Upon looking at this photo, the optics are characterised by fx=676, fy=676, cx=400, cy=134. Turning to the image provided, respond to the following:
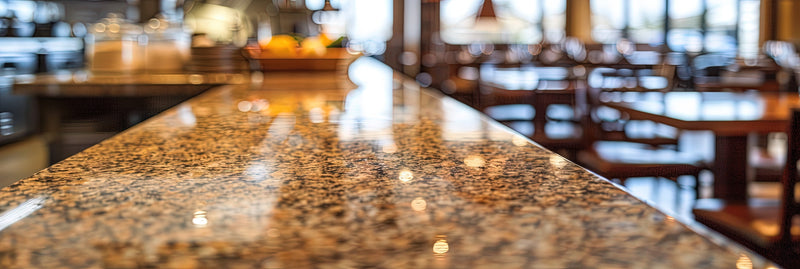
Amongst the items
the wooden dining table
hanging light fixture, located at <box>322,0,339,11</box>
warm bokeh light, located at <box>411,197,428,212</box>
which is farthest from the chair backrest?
hanging light fixture, located at <box>322,0,339,11</box>

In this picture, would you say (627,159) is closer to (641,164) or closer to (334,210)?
(641,164)

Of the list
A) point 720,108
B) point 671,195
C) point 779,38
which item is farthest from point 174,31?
→ point 779,38

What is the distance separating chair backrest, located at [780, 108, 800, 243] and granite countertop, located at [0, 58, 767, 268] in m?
0.91

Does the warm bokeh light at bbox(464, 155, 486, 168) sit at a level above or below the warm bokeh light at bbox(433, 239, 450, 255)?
above

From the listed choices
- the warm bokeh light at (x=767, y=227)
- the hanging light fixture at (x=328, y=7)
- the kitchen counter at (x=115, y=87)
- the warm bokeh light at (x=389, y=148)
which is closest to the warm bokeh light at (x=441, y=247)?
the warm bokeh light at (x=389, y=148)

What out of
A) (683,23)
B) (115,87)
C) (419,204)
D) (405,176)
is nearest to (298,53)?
(115,87)

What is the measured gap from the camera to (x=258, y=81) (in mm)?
2213

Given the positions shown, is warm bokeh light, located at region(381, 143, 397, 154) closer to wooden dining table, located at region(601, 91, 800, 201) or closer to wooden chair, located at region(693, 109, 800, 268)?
wooden chair, located at region(693, 109, 800, 268)

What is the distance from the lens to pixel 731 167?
223 centimetres

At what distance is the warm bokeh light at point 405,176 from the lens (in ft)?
2.00

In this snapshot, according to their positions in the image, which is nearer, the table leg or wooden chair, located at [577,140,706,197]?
the table leg

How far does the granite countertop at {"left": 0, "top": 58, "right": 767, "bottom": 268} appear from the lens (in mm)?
375

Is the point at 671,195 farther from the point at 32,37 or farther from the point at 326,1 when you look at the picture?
the point at 32,37

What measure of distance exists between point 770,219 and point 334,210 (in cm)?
152
